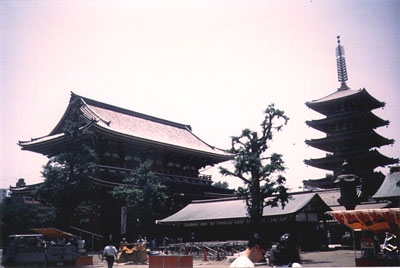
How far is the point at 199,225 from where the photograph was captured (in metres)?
26.9

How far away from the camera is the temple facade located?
27.9 m

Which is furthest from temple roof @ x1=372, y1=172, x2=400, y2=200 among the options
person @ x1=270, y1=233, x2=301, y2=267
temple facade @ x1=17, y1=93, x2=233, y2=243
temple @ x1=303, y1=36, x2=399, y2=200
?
person @ x1=270, y1=233, x2=301, y2=267

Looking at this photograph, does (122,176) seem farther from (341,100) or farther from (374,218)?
(341,100)

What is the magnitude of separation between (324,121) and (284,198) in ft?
64.3

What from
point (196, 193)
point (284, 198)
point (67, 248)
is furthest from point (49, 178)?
point (196, 193)

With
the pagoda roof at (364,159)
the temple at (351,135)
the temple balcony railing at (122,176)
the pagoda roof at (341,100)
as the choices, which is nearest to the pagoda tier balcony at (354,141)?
the temple at (351,135)

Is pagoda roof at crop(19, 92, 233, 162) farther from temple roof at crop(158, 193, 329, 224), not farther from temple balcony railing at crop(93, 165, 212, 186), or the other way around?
temple roof at crop(158, 193, 329, 224)

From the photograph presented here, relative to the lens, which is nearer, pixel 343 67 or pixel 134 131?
pixel 134 131

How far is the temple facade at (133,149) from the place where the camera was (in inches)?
1097

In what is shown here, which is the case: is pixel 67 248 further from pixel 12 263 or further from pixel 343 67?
pixel 343 67

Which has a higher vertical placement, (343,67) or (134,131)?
(343,67)

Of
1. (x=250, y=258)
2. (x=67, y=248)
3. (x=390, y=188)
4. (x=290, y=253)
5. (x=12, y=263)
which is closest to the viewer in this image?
(x=250, y=258)

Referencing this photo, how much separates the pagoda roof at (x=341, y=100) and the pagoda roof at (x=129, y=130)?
11284 mm

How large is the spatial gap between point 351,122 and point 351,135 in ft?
5.74
